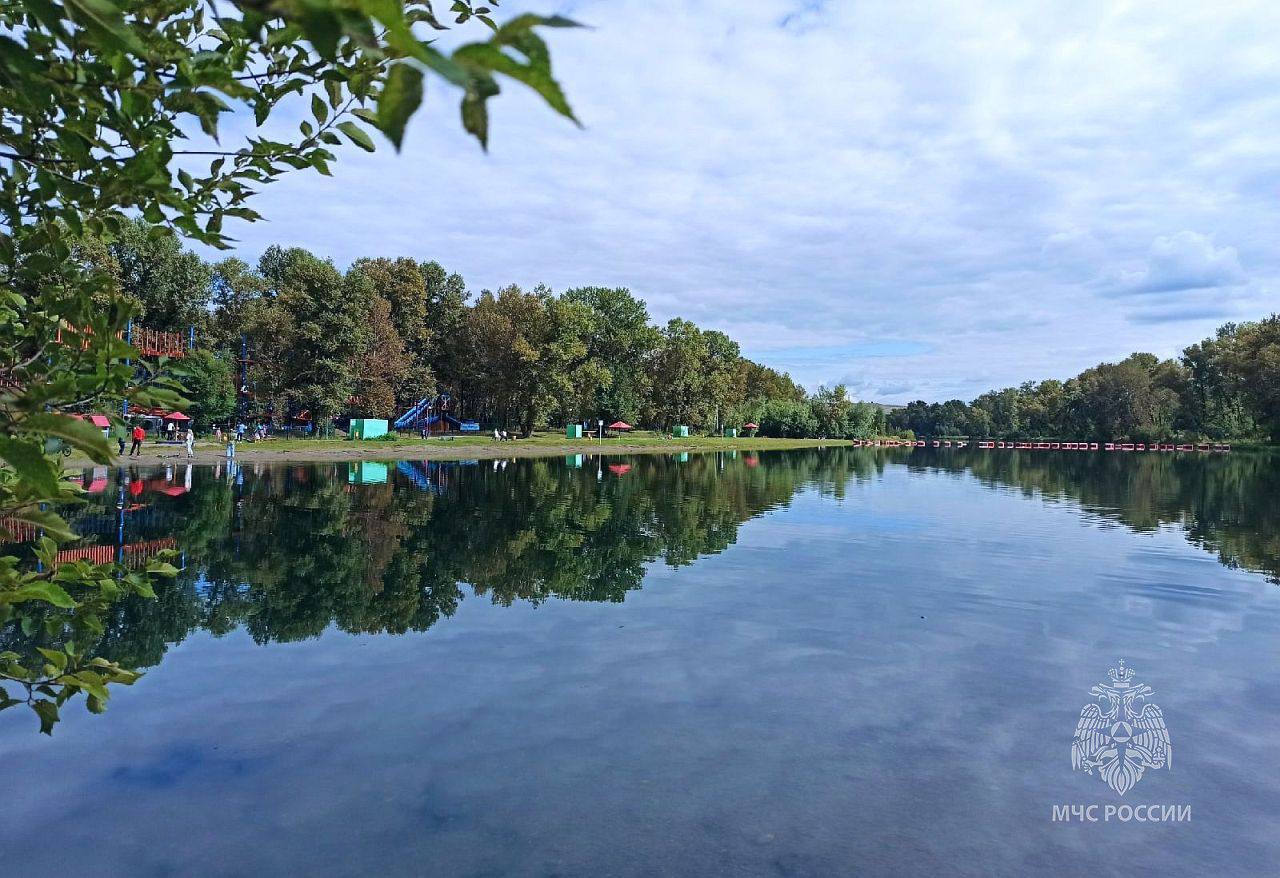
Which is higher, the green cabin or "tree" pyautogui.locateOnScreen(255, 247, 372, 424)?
"tree" pyautogui.locateOnScreen(255, 247, 372, 424)

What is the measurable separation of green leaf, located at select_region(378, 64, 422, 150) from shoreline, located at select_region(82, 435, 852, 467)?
46.4m

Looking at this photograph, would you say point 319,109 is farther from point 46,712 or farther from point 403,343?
point 403,343

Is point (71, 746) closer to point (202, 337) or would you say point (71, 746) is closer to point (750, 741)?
point (750, 741)

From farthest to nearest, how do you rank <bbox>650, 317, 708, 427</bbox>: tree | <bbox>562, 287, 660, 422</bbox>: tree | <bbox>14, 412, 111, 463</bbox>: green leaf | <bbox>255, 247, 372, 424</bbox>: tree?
<bbox>650, 317, 708, 427</bbox>: tree < <bbox>562, 287, 660, 422</bbox>: tree < <bbox>255, 247, 372, 424</bbox>: tree < <bbox>14, 412, 111, 463</bbox>: green leaf

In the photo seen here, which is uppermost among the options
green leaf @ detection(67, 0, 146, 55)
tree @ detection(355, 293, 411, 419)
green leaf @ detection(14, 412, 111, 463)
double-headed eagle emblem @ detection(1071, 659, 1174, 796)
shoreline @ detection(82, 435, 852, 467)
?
tree @ detection(355, 293, 411, 419)

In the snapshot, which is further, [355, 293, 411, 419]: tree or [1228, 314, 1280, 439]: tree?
[1228, 314, 1280, 439]: tree

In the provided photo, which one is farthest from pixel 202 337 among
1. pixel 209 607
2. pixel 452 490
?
pixel 209 607

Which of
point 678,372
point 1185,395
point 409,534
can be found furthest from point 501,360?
point 1185,395

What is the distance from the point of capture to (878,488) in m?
41.7

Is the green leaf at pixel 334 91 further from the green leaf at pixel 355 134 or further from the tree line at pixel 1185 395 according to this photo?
the tree line at pixel 1185 395

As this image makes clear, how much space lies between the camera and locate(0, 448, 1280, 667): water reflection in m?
13.2

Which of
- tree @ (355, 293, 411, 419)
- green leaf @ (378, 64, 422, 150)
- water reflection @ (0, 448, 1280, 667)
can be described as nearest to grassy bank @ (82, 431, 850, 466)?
tree @ (355, 293, 411, 419)

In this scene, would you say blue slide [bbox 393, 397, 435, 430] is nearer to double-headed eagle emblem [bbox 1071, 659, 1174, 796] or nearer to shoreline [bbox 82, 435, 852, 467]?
shoreline [bbox 82, 435, 852, 467]

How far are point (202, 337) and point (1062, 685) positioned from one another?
86953 mm
